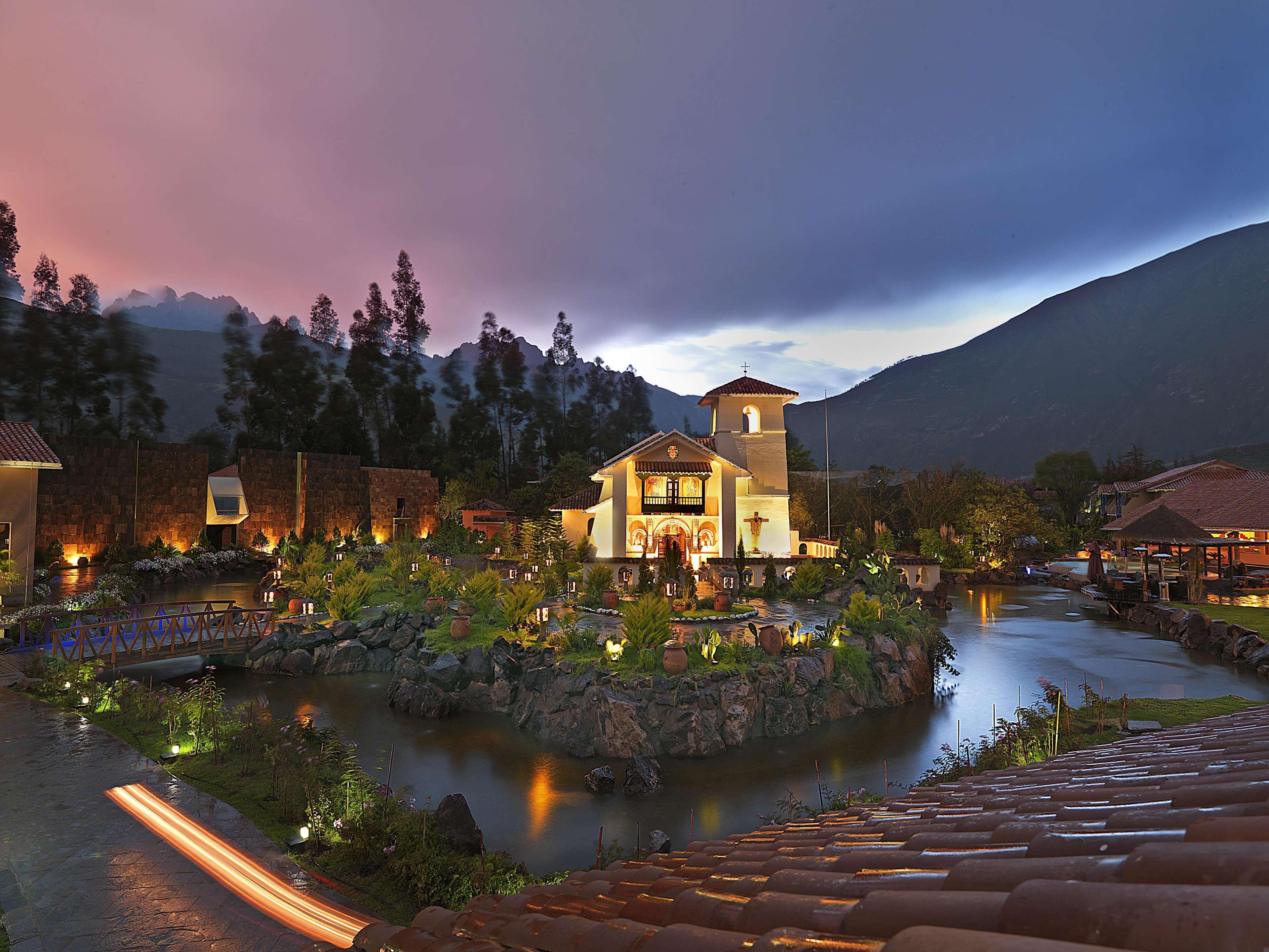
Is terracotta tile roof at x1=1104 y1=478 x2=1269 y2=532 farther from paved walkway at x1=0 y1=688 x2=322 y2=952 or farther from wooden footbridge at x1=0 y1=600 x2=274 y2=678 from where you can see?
wooden footbridge at x1=0 y1=600 x2=274 y2=678

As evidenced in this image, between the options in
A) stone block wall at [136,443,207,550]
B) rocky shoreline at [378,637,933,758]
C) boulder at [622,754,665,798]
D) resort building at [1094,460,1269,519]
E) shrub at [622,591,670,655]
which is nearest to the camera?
boulder at [622,754,665,798]

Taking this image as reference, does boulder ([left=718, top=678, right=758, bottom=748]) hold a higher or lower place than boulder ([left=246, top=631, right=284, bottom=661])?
lower

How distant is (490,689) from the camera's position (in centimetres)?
1535

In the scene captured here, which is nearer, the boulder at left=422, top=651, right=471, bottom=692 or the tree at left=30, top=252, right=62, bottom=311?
the boulder at left=422, top=651, right=471, bottom=692

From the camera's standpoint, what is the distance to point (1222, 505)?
31312mm

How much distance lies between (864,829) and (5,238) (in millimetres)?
54363

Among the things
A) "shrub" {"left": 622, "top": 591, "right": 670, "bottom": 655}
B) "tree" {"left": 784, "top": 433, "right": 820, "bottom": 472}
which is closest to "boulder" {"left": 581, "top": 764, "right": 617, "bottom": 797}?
"shrub" {"left": 622, "top": 591, "right": 670, "bottom": 655}

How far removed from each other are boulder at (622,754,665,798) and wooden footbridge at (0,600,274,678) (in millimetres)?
11317

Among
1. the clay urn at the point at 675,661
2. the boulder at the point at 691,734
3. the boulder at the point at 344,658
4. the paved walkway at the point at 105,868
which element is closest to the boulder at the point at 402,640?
the boulder at the point at 344,658

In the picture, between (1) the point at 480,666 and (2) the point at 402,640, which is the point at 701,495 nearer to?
(2) the point at 402,640

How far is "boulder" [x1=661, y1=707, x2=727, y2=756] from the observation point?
12.9 m

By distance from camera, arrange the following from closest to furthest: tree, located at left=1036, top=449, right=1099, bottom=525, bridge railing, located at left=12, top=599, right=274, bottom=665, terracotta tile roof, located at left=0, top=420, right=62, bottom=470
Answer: bridge railing, located at left=12, top=599, right=274, bottom=665 < terracotta tile roof, located at left=0, top=420, right=62, bottom=470 < tree, located at left=1036, top=449, right=1099, bottom=525

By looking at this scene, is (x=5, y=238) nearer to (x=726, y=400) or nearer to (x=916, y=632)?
(x=726, y=400)

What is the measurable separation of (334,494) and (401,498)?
4.80 metres
